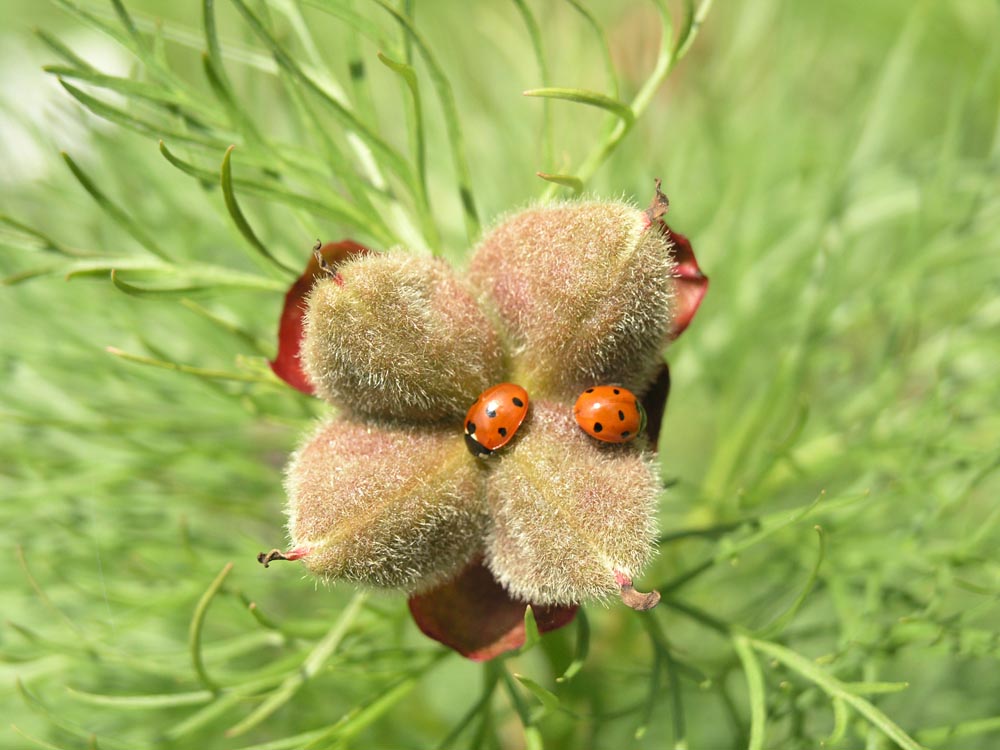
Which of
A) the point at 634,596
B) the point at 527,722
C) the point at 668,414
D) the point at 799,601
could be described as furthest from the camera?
the point at 668,414

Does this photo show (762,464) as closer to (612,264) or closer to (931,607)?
(931,607)

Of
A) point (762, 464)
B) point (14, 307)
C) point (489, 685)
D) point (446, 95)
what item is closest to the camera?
point (446, 95)

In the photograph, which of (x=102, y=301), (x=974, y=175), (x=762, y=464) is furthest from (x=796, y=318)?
A: (x=102, y=301)

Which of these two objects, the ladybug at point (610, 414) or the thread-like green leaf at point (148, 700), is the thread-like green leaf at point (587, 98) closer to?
the ladybug at point (610, 414)

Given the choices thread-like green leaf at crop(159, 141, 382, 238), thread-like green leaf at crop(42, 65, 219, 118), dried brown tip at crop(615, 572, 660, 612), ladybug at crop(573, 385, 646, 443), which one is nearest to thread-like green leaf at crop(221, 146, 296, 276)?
thread-like green leaf at crop(159, 141, 382, 238)

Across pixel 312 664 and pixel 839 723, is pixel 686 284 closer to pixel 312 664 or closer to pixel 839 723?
pixel 839 723

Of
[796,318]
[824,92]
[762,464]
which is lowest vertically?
[762,464]

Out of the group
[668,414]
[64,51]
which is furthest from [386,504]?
[668,414]

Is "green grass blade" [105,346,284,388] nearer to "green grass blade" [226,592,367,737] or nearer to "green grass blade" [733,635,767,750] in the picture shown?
"green grass blade" [226,592,367,737]
